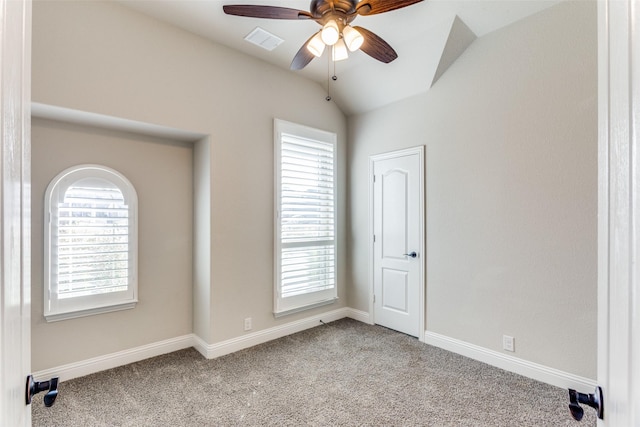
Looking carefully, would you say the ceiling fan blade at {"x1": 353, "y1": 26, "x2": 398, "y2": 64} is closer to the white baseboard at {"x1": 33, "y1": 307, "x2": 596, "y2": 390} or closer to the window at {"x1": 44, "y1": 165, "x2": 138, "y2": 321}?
the window at {"x1": 44, "y1": 165, "x2": 138, "y2": 321}

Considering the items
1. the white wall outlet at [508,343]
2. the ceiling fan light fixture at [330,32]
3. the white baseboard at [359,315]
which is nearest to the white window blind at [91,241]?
the ceiling fan light fixture at [330,32]

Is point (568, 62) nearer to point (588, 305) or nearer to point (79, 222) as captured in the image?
point (588, 305)

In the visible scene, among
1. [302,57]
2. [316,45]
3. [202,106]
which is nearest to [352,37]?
[316,45]

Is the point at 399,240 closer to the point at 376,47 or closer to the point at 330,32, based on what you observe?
the point at 376,47

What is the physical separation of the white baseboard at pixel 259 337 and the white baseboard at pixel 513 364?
4.36 ft

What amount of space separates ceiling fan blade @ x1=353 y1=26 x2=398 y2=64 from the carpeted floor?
276cm

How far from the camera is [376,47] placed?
2422 mm

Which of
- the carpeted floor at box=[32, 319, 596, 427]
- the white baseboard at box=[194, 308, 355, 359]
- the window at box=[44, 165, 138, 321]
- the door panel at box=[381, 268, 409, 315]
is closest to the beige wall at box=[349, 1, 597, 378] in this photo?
the door panel at box=[381, 268, 409, 315]

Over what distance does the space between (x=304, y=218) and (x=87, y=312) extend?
7.75 feet

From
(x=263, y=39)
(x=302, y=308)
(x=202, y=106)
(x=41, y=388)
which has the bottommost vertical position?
(x=302, y=308)

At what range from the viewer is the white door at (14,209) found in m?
0.50

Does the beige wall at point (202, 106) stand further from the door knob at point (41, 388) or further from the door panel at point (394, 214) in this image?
the door knob at point (41, 388)

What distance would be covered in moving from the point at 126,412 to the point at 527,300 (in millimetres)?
3353
